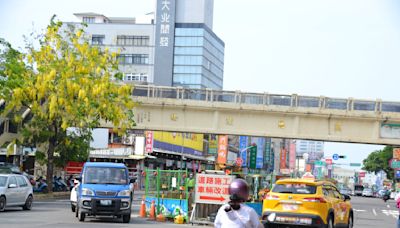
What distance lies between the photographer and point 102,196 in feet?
71.0

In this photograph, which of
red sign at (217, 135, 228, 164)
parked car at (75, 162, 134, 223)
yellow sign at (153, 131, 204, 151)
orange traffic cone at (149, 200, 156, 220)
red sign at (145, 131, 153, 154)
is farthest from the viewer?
red sign at (217, 135, 228, 164)

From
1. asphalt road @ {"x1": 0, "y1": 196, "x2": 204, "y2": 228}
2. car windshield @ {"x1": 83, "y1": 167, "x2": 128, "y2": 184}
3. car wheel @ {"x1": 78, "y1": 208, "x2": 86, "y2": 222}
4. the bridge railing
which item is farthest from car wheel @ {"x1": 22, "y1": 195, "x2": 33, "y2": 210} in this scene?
the bridge railing

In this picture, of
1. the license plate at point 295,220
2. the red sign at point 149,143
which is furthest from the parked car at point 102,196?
the red sign at point 149,143

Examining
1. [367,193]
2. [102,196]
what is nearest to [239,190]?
[102,196]

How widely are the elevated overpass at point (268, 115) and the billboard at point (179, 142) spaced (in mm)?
22979

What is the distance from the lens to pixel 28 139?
133 ft

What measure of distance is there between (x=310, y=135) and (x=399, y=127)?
5.73 metres

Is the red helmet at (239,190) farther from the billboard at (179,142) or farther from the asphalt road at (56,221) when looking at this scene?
the billboard at (179,142)

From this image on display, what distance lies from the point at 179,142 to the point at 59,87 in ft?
137

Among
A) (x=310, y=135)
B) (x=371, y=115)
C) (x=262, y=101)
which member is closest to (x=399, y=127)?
(x=371, y=115)

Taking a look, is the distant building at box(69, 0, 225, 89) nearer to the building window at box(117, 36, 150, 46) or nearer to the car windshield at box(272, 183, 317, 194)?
the building window at box(117, 36, 150, 46)

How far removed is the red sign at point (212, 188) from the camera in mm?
22547

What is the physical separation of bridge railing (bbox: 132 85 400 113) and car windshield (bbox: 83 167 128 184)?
22.0m

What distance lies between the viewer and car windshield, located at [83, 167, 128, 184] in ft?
73.8
